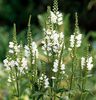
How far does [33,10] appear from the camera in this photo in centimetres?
868

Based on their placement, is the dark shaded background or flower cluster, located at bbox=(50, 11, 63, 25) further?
the dark shaded background

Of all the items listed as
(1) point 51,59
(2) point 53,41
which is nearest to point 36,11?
(1) point 51,59

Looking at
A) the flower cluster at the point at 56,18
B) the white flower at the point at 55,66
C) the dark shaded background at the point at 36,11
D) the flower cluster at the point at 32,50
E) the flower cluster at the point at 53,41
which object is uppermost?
the dark shaded background at the point at 36,11

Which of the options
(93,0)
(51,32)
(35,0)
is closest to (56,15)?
(51,32)

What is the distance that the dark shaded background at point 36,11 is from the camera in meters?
→ 8.26

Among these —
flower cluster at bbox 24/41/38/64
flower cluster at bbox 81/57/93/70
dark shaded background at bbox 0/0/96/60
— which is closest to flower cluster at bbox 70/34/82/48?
flower cluster at bbox 81/57/93/70

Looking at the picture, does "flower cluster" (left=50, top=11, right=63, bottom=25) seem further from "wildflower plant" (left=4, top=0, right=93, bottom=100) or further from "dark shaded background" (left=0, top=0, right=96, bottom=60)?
"dark shaded background" (left=0, top=0, right=96, bottom=60)

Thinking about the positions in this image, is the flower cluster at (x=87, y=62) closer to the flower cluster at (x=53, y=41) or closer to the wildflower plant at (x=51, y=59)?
the wildflower plant at (x=51, y=59)

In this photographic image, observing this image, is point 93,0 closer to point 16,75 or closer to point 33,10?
point 33,10

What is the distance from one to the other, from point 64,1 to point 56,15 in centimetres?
499

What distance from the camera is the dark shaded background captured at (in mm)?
8258

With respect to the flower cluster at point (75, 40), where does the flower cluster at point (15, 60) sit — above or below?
below

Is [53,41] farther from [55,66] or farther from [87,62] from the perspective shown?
[87,62]

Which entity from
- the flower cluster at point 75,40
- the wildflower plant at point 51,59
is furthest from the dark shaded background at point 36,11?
the flower cluster at point 75,40
